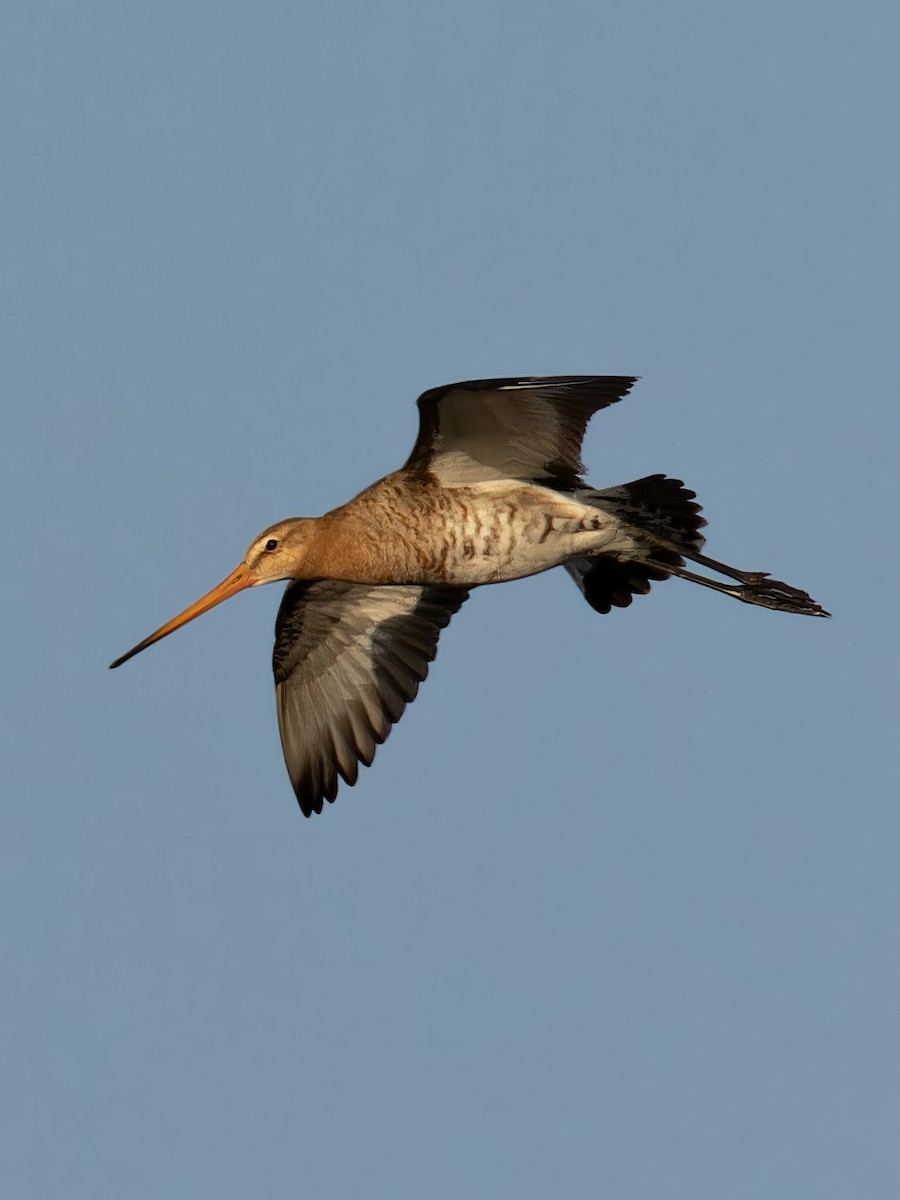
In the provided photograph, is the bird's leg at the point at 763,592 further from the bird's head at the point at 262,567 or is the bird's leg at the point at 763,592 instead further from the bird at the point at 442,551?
the bird's head at the point at 262,567

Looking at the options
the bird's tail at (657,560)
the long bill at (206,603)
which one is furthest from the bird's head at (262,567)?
the bird's tail at (657,560)

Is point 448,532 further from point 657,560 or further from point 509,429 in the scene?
point 657,560

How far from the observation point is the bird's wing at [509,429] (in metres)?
8.70

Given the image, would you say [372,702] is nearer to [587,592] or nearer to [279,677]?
[279,677]

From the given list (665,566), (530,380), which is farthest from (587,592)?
(530,380)

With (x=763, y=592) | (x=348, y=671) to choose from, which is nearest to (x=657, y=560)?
(x=763, y=592)

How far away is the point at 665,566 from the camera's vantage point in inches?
384

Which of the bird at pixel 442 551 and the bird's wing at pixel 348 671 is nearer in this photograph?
the bird at pixel 442 551

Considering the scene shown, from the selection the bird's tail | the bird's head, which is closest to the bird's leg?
the bird's tail

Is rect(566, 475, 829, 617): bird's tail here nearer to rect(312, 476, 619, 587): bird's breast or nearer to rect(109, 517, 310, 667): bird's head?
rect(312, 476, 619, 587): bird's breast

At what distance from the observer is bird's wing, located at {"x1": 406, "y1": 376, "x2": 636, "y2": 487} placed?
28.6 feet

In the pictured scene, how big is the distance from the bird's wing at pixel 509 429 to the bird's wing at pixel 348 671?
119 cm

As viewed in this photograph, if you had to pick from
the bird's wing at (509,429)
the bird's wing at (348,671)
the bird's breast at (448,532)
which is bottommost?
the bird's wing at (348,671)

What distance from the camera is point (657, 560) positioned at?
9781 millimetres
